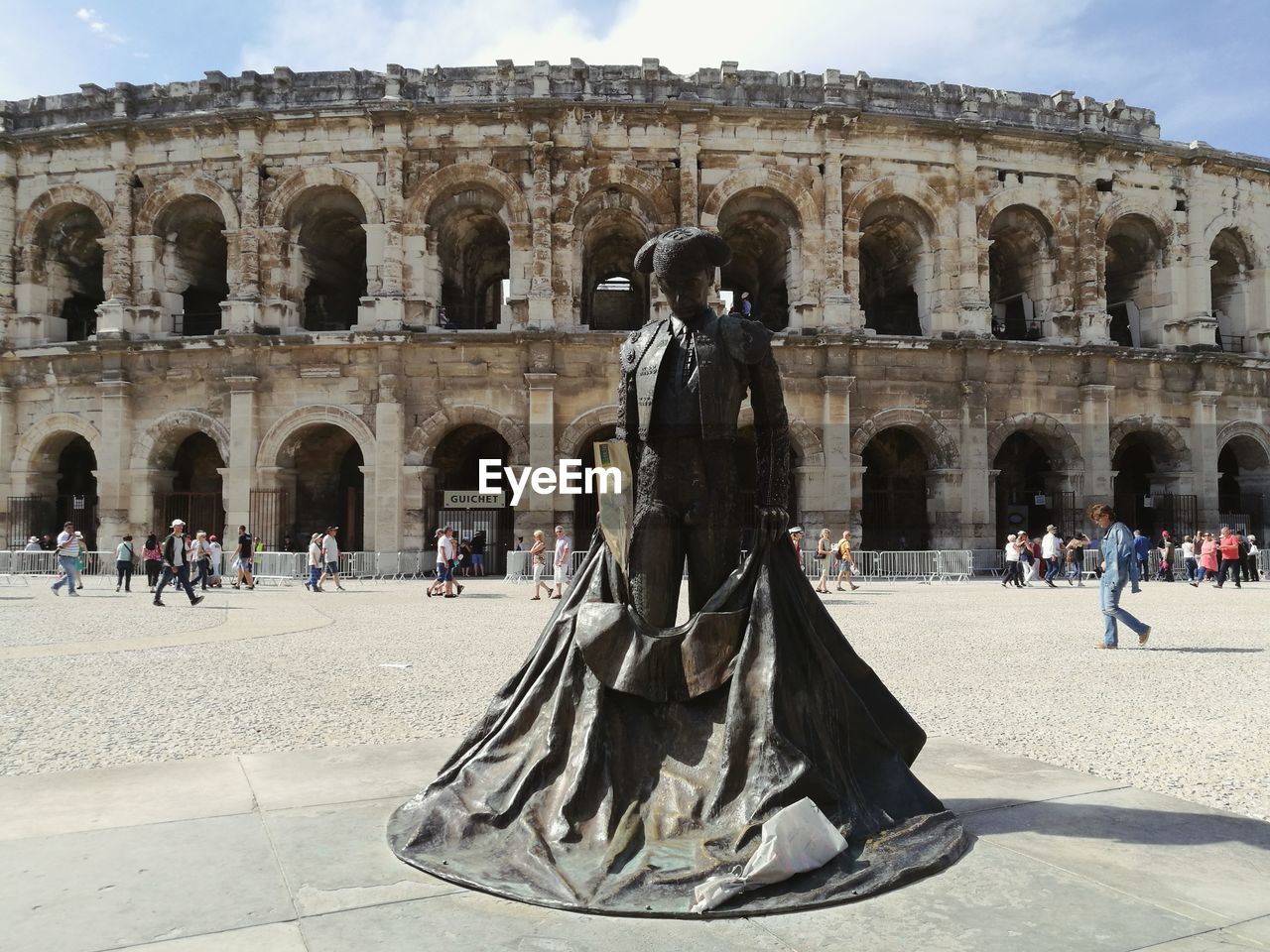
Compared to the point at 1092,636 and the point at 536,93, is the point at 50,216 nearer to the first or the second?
the point at 536,93

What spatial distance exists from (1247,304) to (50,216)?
33.4m

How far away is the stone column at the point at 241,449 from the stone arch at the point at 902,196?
15.5 meters

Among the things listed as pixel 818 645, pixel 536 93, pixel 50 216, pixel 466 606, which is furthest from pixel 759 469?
pixel 50 216

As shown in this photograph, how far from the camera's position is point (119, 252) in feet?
72.5

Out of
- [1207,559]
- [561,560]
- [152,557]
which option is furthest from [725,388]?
[1207,559]

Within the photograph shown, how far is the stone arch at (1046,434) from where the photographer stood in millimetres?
22219

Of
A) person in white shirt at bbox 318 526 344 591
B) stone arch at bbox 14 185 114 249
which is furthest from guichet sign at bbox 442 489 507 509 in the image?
stone arch at bbox 14 185 114 249

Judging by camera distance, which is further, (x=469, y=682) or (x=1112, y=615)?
(x=1112, y=615)

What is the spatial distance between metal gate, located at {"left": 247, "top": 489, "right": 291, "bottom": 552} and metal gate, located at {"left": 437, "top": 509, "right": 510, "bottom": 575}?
388 cm

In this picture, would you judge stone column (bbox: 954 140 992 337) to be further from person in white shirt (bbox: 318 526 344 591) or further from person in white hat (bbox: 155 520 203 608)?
person in white hat (bbox: 155 520 203 608)

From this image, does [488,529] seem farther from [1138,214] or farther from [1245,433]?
[1245,433]

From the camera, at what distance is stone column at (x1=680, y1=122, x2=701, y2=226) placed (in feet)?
70.4

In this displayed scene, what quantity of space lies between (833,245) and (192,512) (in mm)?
18161

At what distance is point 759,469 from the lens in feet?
12.8
